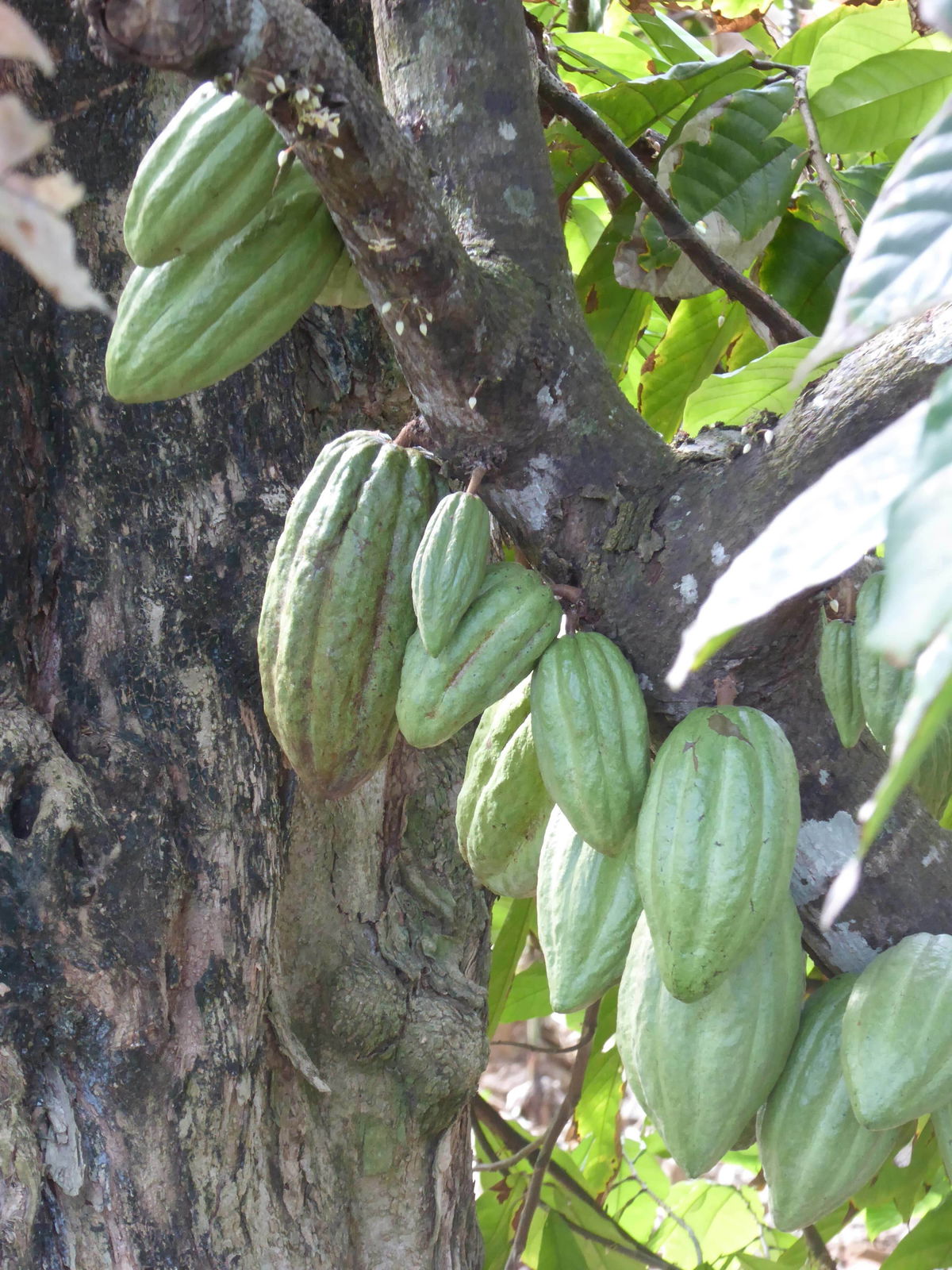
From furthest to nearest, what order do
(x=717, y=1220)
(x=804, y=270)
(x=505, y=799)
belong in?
(x=717, y=1220) → (x=804, y=270) → (x=505, y=799)

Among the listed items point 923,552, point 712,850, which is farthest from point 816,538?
point 712,850

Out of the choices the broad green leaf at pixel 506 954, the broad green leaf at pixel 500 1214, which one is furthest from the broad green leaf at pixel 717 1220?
the broad green leaf at pixel 506 954

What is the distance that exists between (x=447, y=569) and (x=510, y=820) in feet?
0.92

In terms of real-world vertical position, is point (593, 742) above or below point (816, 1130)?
above

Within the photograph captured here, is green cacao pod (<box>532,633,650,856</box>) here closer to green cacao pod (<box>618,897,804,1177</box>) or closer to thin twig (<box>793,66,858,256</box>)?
green cacao pod (<box>618,897,804,1177</box>)

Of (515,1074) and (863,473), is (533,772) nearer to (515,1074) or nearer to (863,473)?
(863,473)

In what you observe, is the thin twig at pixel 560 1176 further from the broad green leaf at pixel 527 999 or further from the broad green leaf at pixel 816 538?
the broad green leaf at pixel 816 538

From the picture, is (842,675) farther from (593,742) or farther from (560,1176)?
(560,1176)

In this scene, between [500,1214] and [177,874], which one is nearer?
[177,874]

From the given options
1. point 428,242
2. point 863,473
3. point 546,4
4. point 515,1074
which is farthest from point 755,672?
point 515,1074

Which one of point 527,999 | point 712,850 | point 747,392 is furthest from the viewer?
point 527,999

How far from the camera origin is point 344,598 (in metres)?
0.97

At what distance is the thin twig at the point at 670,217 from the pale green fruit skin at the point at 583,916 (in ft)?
2.63

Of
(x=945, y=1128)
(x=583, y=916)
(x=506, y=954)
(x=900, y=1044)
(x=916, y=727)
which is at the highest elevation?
(x=916, y=727)
